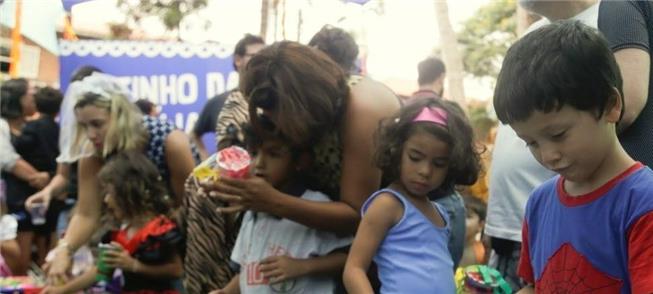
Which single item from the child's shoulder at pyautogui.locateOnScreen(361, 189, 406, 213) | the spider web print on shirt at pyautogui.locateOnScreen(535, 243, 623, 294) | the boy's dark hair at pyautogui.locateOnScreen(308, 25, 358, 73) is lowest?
the child's shoulder at pyautogui.locateOnScreen(361, 189, 406, 213)

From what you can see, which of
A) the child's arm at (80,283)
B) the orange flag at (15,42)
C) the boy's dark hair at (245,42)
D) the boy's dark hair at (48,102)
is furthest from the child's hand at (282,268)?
the orange flag at (15,42)

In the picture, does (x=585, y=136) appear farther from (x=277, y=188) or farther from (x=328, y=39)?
(x=328, y=39)

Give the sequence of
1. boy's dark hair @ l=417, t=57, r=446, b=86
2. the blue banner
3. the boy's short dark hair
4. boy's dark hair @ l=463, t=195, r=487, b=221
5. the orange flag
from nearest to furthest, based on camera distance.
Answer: the boy's short dark hair → boy's dark hair @ l=463, t=195, r=487, b=221 → boy's dark hair @ l=417, t=57, r=446, b=86 → the orange flag → the blue banner

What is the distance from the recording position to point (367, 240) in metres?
2.16

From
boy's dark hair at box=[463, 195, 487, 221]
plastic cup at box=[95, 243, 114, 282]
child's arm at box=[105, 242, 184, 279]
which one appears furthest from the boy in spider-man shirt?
boy's dark hair at box=[463, 195, 487, 221]

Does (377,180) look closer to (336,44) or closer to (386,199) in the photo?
(386,199)

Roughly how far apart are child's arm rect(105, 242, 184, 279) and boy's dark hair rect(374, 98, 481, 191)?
4.16 feet

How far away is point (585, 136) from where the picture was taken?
4.35ft

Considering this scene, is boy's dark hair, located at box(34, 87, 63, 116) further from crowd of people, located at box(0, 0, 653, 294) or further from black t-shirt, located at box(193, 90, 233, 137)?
crowd of people, located at box(0, 0, 653, 294)

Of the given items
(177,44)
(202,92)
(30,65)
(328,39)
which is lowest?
(30,65)

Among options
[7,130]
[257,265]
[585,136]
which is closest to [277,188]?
[257,265]

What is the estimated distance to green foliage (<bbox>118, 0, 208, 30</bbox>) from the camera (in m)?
18.4

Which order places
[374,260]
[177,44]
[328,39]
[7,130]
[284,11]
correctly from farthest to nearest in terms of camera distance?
[284,11]
[177,44]
[7,130]
[328,39]
[374,260]

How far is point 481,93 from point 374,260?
28060mm
